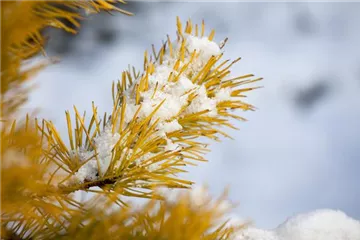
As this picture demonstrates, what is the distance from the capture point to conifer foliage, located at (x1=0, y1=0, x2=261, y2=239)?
0.40 meters

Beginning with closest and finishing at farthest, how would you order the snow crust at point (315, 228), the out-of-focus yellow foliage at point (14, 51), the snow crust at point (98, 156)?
1. the out-of-focus yellow foliage at point (14, 51)
2. the snow crust at point (98, 156)
3. the snow crust at point (315, 228)

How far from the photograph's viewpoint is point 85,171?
2.14 feet

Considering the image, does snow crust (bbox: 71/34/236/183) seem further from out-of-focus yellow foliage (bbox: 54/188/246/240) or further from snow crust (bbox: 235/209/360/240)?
snow crust (bbox: 235/209/360/240)

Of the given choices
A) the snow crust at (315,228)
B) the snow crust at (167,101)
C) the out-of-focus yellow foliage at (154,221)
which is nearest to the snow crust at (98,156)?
the snow crust at (167,101)

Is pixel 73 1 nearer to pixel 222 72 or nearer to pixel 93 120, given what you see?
pixel 93 120

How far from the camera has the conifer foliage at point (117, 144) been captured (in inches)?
15.6

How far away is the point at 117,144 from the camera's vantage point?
2.13ft

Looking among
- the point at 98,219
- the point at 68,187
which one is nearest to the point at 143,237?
the point at 98,219

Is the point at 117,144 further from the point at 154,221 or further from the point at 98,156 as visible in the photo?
the point at 154,221

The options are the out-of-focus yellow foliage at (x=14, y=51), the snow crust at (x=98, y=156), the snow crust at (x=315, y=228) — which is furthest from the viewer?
the snow crust at (x=315, y=228)

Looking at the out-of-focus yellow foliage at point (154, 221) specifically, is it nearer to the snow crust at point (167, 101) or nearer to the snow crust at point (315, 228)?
the snow crust at point (167, 101)

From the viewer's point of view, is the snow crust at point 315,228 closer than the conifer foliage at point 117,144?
No

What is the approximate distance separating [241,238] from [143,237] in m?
0.59

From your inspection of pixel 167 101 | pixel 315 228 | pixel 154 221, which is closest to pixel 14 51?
pixel 154 221
